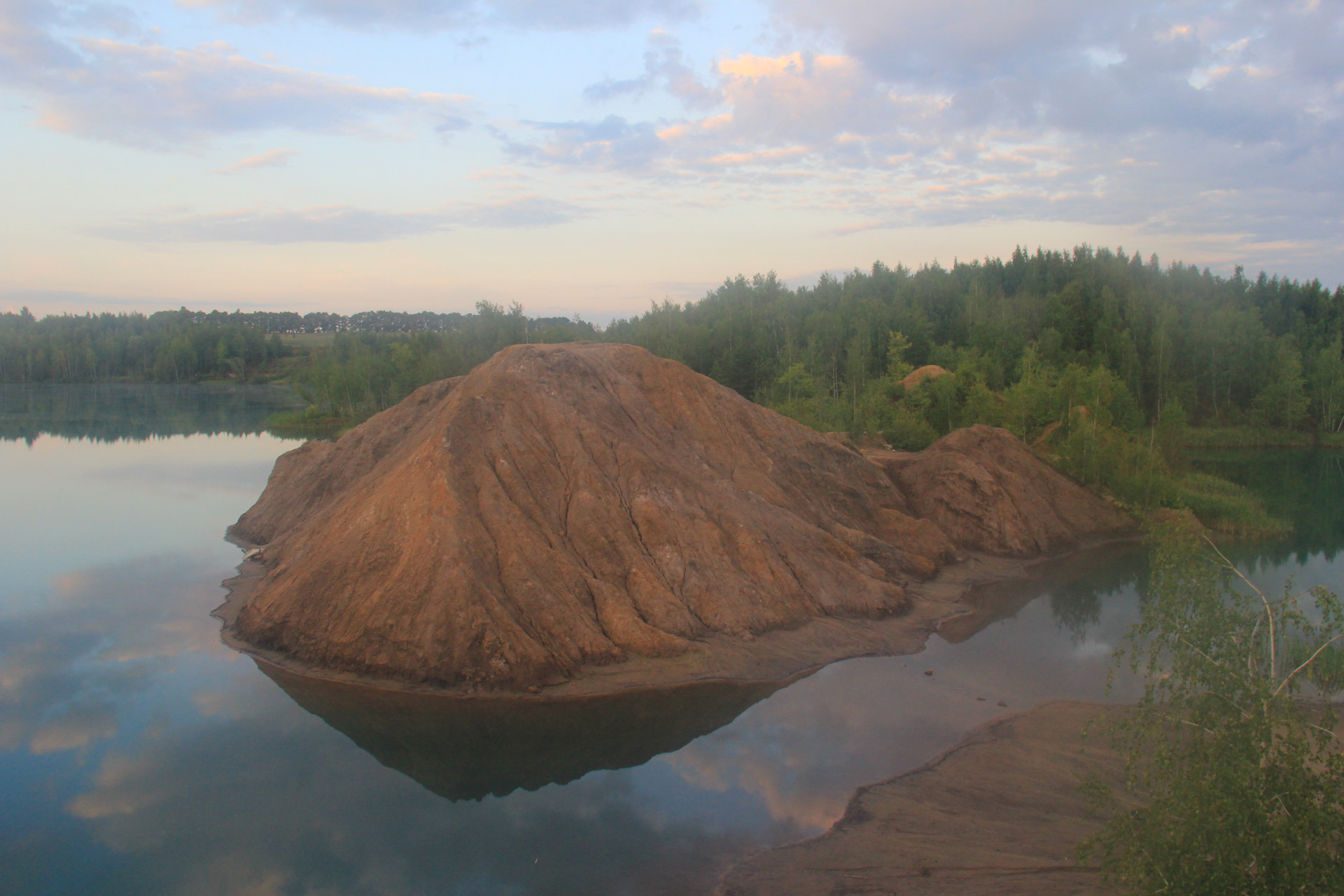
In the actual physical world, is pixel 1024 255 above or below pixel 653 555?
above

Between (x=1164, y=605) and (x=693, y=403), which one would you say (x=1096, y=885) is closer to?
(x=1164, y=605)

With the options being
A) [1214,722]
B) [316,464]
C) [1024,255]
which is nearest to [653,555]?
[1214,722]

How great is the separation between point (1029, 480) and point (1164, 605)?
25.0 meters

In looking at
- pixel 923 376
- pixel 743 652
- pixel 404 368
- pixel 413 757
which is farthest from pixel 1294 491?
pixel 404 368

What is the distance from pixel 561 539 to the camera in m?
20.6

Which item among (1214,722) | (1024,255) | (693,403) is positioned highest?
(1024,255)

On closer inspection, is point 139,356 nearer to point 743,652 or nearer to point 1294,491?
point 743,652

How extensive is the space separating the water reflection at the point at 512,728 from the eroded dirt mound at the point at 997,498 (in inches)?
623

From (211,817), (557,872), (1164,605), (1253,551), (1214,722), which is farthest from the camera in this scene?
(1253,551)

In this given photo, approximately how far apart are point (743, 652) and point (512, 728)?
579cm

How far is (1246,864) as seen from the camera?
7.73 m

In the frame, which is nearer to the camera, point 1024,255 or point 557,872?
point 557,872

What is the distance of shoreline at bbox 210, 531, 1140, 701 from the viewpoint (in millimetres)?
17122

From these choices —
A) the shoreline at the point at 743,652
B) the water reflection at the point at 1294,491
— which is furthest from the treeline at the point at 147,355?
the shoreline at the point at 743,652
